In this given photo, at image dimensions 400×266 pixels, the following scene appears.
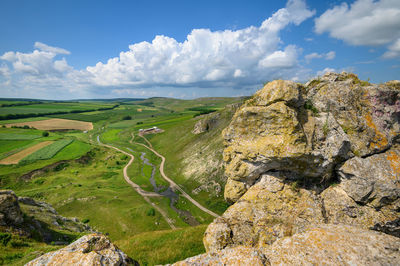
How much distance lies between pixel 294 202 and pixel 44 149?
119 m

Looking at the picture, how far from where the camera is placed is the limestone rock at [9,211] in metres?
18.8

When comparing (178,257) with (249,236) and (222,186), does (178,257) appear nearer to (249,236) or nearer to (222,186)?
(249,236)

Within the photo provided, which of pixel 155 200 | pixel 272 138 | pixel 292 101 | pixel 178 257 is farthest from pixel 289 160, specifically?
pixel 155 200

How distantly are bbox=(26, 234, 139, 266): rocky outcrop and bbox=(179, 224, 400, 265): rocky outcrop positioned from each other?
317 cm

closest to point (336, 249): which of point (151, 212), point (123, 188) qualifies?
point (151, 212)

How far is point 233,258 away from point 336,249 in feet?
14.1

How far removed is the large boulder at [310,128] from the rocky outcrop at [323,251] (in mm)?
6793

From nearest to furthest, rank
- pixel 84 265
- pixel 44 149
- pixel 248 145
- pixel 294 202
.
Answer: pixel 84 265 < pixel 294 202 < pixel 248 145 < pixel 44 149

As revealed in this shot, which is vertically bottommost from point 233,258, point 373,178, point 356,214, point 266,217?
point 266,217

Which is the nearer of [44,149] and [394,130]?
[394,130]

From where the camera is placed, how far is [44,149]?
93000 mm

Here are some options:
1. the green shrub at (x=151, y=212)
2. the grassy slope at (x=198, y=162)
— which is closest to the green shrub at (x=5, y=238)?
the green shrub at (x=151, y=212)

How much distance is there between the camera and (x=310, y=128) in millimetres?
15305

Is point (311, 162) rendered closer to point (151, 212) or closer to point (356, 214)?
point (356, 214)
